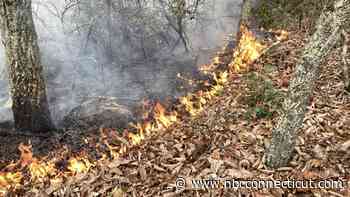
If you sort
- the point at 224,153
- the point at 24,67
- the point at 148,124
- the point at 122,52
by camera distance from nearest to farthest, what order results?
the point at 224,153 → the point at 24,67 → the point at 148,124 → the point at 122,52

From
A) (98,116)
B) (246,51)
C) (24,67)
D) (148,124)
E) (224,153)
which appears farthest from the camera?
(246,51)

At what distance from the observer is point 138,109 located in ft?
21.4

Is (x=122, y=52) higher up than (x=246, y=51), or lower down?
lower down

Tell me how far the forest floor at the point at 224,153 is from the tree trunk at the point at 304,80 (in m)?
0.22

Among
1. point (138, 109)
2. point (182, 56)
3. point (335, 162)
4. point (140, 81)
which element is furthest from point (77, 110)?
point (335, 162)

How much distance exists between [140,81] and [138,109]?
4.74 ft

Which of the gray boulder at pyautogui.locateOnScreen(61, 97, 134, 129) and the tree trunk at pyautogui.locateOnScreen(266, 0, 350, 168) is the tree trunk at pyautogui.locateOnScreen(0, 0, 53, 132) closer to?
the gray boulder at pyautogui.locateOnScreen(61, 97, 134, 129)

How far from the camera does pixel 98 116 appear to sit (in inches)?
241

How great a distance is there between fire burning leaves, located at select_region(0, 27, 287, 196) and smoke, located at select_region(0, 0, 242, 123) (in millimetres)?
749

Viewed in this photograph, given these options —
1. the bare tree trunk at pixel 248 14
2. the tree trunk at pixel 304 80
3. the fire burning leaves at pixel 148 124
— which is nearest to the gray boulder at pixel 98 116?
the fire burning leaves at pixel 148 124

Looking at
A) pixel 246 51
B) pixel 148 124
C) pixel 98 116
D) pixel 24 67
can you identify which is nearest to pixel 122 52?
pixel 98 116

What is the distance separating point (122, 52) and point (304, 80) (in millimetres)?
6977

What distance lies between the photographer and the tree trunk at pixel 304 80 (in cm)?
243

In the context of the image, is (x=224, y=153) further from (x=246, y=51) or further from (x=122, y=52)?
(x=122, y=52)
